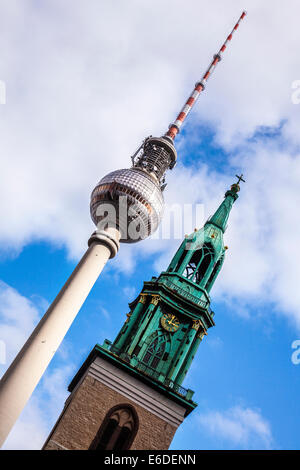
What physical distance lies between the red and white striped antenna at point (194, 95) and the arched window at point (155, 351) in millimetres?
17761

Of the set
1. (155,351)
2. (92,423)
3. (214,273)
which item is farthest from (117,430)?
(214,273)

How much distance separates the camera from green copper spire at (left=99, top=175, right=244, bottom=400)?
118ft

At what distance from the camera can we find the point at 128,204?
3008cm

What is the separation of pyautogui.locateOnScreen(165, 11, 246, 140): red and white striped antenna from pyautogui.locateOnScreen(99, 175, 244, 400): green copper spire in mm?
11705

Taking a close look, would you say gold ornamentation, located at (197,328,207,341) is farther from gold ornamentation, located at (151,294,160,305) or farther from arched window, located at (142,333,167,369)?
gold ornamentation, located at (151,294,160,305)

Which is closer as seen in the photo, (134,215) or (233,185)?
(134,215)

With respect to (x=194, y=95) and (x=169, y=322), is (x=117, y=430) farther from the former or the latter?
(x=194, y=95)

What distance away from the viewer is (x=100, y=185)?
1253 inches

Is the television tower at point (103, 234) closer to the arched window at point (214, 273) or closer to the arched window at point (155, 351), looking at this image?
the arched window at point (155, 351)

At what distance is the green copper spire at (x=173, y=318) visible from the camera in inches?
1414
